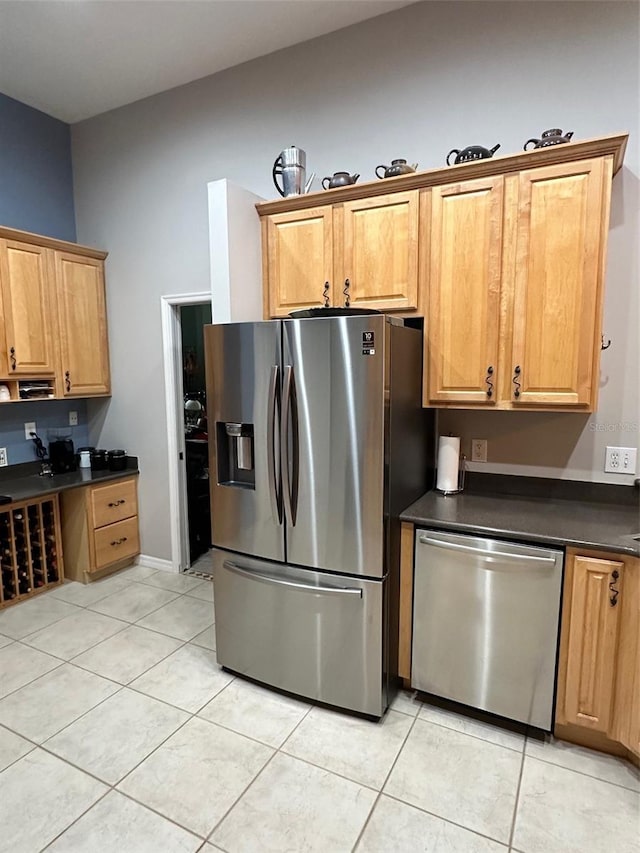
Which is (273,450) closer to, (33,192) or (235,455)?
(235,455)

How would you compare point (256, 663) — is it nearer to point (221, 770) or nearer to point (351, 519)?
point (221, 770)

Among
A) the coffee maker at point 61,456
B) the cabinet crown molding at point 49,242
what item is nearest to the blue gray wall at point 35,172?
the cabinet crown molding at point 49,242

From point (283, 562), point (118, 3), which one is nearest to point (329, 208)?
point (118, 3)

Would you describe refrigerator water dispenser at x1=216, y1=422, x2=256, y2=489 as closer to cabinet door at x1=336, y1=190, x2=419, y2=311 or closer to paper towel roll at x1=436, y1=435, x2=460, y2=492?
cabinet door at x1=336, y1=190, x2=419, y2=311

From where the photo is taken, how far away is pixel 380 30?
8.55 feet

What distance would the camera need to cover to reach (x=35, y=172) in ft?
11.7

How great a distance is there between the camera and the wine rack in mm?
3215

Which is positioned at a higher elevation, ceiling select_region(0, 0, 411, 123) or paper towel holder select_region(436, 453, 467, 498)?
ceiling select_region(0, 0, 411, 123)

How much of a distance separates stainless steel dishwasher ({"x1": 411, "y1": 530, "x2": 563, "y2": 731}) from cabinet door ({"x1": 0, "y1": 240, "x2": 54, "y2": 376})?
2.81 m

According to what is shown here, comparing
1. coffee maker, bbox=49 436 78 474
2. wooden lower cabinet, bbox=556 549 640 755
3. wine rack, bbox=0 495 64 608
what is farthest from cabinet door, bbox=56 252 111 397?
wooden lower cabinet, bbox=556 549 640 755

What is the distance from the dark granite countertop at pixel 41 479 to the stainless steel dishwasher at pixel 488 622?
2451mm

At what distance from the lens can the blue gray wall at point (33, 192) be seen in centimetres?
339

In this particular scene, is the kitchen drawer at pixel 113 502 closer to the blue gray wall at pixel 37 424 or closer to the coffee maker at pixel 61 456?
the coffee maker at pixel 61 456

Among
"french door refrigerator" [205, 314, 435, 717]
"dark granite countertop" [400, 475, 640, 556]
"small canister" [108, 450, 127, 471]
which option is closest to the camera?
"dark granite countertop" [400, 475, 640, 556]
